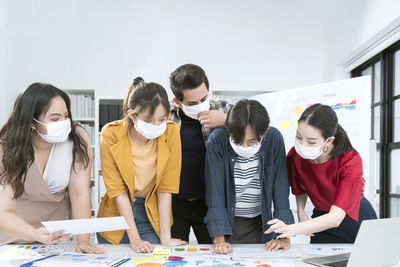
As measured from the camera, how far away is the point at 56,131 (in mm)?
1349

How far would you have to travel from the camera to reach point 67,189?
1.48 m

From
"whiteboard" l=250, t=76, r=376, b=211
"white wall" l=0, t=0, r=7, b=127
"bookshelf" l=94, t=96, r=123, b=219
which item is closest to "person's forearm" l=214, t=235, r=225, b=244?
→ "whiteboard" l=250, t=76, r=376, b=211

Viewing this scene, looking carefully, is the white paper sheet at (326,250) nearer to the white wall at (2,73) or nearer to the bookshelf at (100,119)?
the bookshelf at (100,119)

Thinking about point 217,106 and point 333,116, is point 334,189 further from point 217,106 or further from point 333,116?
point 217,106

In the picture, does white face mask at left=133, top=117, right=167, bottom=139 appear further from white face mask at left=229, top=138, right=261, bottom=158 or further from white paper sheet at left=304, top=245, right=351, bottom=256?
white paper sheet at left=304, top=245, right=351, bottom=256

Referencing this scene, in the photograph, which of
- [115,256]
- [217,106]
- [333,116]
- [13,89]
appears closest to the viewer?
[115,256]

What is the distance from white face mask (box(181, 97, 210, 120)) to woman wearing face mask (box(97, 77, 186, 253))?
0.14 m

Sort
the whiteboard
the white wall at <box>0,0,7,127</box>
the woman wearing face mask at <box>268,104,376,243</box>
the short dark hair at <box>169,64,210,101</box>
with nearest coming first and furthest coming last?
1. the woman wearing face mask at <box>268,104,376,243</box>
2. the short dark hair at <box>169,64,210,101</box>
3. the whiteboard
4. the white wall at <box>0,0,7,127</box>

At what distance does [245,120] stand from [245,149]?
0.13 metres

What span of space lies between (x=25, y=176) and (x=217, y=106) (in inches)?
35.6

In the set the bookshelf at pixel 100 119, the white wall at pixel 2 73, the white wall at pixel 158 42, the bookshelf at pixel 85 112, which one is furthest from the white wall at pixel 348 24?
the white wall at pixel 2 73

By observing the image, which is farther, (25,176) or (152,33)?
(152,33)

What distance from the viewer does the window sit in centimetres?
304

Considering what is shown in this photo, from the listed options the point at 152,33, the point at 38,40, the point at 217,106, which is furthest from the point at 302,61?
the point at 38,40
